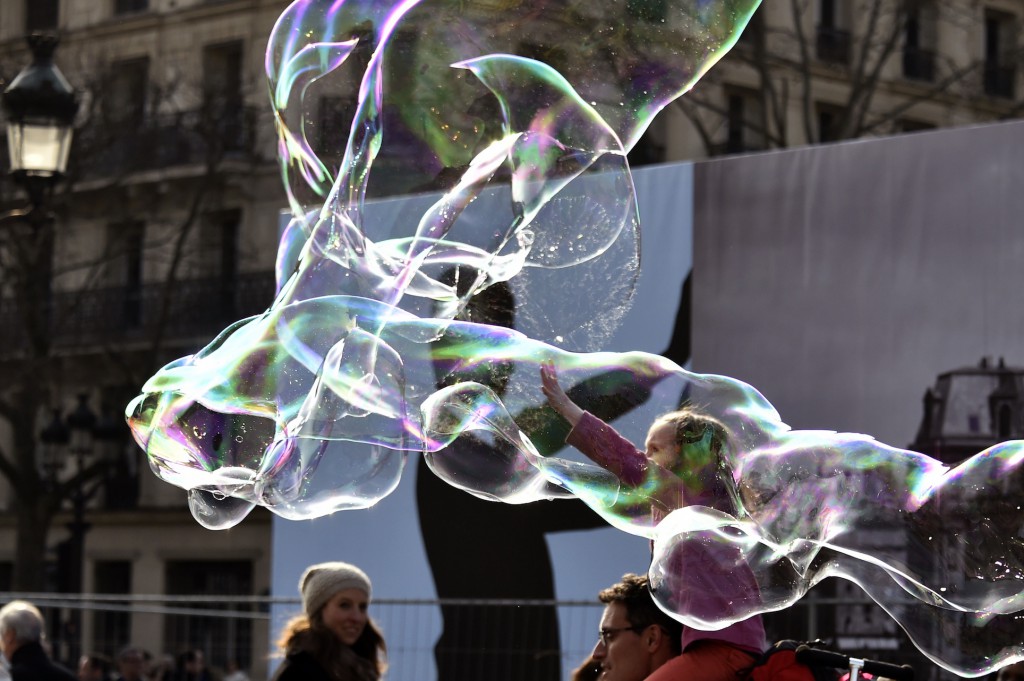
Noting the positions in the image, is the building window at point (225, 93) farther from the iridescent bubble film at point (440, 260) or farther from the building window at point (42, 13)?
the iridescent bubble film at point (440, 260)

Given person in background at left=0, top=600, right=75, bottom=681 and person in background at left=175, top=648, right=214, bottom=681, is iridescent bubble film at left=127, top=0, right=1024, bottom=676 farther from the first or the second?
person in background at left=175, top=648, right=214, bottom=681

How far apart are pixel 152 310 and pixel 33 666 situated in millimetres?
24745

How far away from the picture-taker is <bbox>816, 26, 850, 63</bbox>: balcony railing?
29516 millimetres

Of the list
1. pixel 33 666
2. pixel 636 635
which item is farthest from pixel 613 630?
pixel 33 666

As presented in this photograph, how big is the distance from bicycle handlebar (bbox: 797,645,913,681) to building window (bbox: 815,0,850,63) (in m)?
25.9

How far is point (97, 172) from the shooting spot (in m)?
29.3

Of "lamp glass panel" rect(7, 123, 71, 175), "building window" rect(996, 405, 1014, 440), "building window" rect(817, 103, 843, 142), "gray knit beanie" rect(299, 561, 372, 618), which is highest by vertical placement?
"building window" rect(817, 103, 843, 142)

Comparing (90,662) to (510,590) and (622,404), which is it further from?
(622,404)

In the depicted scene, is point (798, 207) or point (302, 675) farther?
point (798, 207)

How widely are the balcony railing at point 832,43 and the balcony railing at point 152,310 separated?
9.76 m

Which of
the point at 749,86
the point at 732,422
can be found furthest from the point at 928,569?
the point at 749,86

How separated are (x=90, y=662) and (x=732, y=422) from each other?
799 centimetres

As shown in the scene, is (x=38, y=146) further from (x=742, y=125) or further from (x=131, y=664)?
(x=742, y=125)

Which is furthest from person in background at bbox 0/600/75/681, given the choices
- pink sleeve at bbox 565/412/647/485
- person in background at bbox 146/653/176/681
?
person in background at bbox 146/653/176/681
